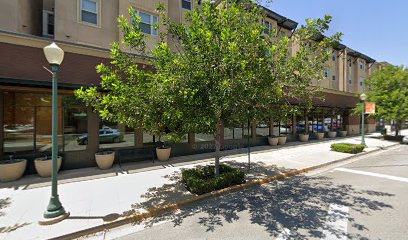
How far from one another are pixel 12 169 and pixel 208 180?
7.06m

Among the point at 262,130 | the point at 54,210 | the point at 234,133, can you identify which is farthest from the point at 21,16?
the point at 262,130

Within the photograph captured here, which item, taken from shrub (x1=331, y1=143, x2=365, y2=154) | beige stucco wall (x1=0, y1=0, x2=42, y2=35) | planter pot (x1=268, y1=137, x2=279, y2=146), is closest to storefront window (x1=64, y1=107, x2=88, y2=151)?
beige stucco wall (x1=0, y1=0, x2=42, y2=35)

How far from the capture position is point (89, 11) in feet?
41.7

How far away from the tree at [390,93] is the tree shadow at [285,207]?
56.2 feet

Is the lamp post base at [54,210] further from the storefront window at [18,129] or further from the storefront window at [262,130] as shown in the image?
the storefront window at [262,130]

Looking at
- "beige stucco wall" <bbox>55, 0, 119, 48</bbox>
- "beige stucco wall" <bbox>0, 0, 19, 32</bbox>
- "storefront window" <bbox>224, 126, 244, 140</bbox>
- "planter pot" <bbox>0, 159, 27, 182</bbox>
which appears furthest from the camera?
"storefront window" <bbox>224, 126, 244, 140</bbox>

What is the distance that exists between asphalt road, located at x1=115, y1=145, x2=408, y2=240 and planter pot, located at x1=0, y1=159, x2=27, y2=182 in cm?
603

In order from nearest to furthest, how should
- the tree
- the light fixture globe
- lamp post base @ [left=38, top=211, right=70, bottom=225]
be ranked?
lamp post base @ [left=38, top=211, right=70, bottom=225] < the light fixture globe < the tree

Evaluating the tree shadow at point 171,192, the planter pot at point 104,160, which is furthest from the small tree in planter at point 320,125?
the planter pot at point 104,160

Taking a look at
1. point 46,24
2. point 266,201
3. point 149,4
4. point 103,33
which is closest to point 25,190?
point 266,201

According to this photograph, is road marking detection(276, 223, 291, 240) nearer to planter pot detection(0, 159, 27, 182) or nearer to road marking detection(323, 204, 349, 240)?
road marking detection(323, 204, 349, 240)

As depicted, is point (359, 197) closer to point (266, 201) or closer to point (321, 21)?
point (266, 201)

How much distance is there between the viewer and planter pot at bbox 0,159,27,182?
23.0 ft

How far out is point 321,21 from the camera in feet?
20.6
